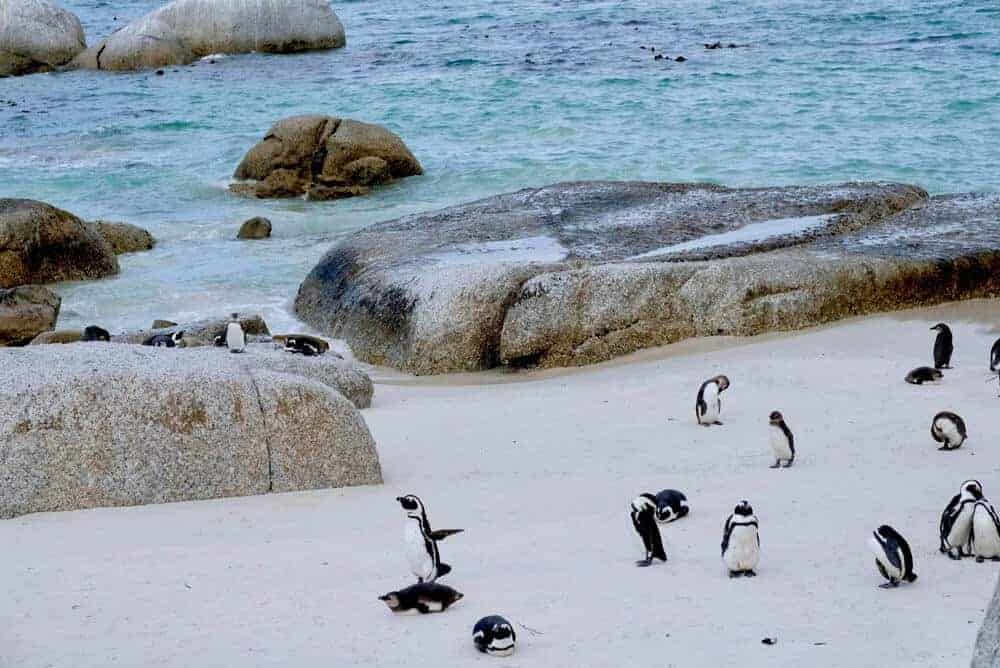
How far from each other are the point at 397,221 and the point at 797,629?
9983 mm

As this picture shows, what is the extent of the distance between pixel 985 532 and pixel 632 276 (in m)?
5.93

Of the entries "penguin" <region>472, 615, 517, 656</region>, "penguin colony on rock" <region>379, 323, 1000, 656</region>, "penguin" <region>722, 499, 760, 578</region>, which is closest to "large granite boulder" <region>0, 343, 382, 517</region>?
"penguin colony on rock" <region>379, 323, 1000, 656</region>

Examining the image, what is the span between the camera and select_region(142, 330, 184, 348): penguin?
463 inches

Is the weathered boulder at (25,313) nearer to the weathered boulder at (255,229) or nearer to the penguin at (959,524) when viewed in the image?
the weathered boulder at (255,229)

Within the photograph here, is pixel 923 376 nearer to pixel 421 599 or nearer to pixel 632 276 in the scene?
pixel 632 276

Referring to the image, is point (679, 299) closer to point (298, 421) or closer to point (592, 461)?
point (592, 461)

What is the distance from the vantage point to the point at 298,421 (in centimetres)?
780

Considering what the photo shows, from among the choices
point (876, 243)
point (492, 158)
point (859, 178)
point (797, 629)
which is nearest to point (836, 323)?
point (876, 243)

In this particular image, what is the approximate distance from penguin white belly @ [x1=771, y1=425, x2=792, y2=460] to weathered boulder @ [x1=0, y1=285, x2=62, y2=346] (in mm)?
8148

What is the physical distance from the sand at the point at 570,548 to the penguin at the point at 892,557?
0.10 meters

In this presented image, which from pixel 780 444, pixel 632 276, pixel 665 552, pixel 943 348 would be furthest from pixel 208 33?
pixel 665 552

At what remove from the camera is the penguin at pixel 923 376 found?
9844mm

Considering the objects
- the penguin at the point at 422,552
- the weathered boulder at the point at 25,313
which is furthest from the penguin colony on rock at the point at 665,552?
the weathered boulder at the point at 25,313

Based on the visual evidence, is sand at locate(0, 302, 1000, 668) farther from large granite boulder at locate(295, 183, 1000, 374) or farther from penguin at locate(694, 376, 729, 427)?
large granite boulder at locate(295, 183, 1000, 374)
